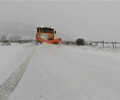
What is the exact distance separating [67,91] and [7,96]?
1213 mm

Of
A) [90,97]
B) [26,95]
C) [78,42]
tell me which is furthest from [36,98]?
[78,42]

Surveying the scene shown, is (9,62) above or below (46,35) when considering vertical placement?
below

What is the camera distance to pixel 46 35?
27844 mm

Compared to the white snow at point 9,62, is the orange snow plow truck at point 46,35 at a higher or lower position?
higher

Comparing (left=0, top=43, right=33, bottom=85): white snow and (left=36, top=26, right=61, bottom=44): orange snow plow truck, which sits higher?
(left=36, top=26, right=61, bottom=44): orange snow plow truck

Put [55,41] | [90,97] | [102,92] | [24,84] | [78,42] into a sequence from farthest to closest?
1. [78,42]
2. [55,41]
3. [24,84]
4. [102,92]
5. [90,97]

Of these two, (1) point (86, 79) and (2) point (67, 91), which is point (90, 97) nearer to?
(2) point (67, 91)

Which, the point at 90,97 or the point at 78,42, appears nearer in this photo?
the point at 90,97

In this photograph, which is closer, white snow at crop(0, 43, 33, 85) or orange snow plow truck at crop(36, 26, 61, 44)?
white snow at crop(0, 43, 33, 85)

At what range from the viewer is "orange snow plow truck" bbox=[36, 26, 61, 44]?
2708 centimetres

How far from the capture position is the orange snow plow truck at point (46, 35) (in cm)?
2708

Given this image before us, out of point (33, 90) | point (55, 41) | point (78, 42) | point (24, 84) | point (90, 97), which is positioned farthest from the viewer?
point (78, 42)

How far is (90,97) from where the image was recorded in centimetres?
390

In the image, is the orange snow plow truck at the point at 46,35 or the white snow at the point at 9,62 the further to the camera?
the orange snow plow truck at the point at 46,35
